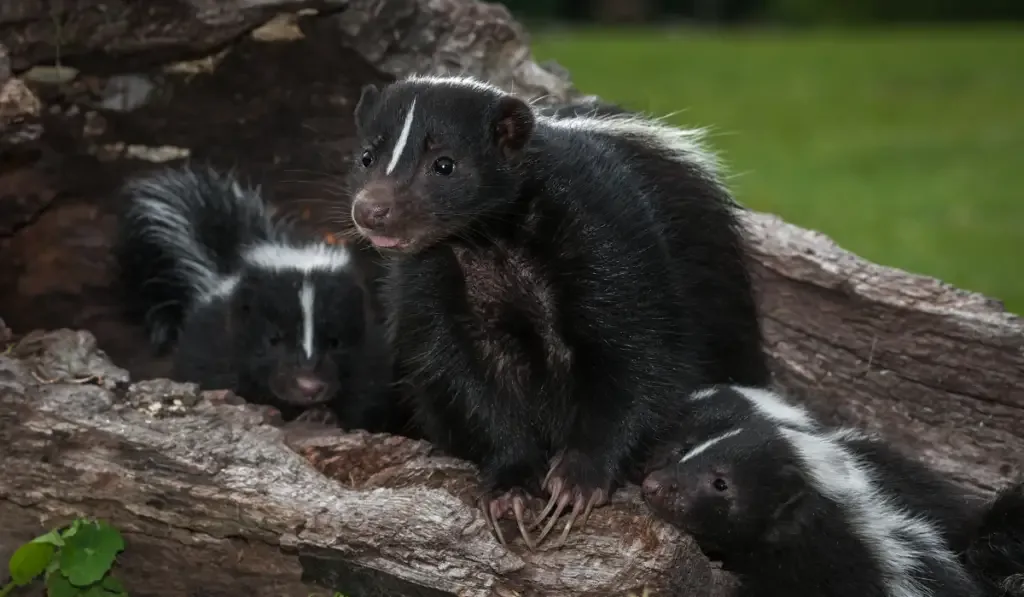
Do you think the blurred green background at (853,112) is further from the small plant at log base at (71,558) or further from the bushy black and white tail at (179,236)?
the small plant at log base at (71,558)

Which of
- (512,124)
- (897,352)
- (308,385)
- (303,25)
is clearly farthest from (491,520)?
(303,25)

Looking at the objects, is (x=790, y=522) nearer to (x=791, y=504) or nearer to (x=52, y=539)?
(x=791, y=504)

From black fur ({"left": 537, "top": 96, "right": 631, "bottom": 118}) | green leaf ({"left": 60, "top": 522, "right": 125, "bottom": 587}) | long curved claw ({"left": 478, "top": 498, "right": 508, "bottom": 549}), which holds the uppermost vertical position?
black fur ({"left": 537, "top": 96, "right": 631, "bottom": 118})

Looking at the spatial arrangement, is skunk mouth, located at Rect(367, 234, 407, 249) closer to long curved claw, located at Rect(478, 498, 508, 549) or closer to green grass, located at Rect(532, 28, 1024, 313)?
long curved claw, located at Rect(478, 498, 508, 549)

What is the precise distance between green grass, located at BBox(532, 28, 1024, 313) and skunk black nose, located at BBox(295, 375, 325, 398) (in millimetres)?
2337

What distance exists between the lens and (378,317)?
233 inches

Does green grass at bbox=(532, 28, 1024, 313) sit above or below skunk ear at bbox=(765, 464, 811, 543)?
below

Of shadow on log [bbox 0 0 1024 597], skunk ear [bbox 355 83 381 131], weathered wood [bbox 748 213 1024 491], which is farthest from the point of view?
weathered wood [bbox 748 213 1024 491]

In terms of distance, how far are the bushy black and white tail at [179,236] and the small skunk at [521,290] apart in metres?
1.77

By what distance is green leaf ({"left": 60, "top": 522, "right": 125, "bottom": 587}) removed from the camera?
3816mm

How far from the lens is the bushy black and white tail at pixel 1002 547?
13.3ft

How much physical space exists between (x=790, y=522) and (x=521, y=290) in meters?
1.12

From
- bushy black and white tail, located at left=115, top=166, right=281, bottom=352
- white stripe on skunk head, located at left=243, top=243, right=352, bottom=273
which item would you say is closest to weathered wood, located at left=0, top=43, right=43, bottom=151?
bushy black and white tail, located at left=115, top=166, right=281, bottom=352

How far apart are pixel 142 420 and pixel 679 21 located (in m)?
27.1
